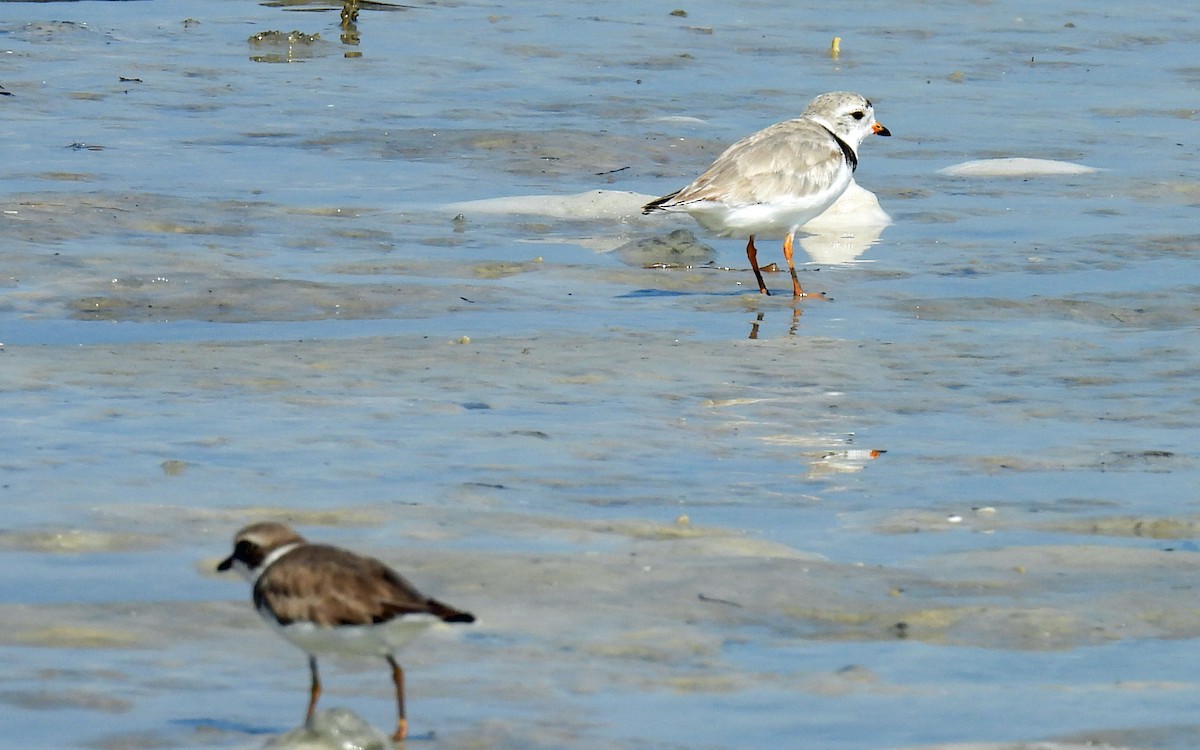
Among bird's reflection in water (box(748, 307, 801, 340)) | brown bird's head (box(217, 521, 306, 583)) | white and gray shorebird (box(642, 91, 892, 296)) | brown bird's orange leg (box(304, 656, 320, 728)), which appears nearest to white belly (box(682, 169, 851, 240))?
white and gray shorebird (box(642, 91, 892, 296))

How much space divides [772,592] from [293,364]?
3.71 m

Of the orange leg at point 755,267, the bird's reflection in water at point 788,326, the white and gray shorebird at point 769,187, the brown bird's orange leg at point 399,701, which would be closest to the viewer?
the brown bird's orange leg at point 399,701

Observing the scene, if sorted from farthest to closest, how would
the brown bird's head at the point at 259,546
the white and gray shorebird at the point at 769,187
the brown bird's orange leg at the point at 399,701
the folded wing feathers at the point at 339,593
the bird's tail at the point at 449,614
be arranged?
the white and gray shorebird at the point at 769,187, the brown bird's head at the point at 259,546, the brown bird's orange leg at the point at 399,701, the folded wing feathers at the point at 339,593, the bird's tail at the point at 449,614

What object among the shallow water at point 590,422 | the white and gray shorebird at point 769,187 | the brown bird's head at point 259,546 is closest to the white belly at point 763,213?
the white and gray shorebird at point 769,187

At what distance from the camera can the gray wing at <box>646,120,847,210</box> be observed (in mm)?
10945

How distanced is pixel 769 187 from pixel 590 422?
3325 millimetres

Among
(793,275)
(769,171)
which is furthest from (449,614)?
(769,171)

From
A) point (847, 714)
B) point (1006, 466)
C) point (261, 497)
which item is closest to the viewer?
point (847, 714)

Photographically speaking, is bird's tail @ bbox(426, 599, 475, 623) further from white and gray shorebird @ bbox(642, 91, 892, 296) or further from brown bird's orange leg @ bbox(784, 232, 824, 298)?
brown bird's orange leg @ bbox(784, 232, 824, 298)

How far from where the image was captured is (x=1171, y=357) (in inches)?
377

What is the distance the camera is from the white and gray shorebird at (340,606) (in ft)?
14.5

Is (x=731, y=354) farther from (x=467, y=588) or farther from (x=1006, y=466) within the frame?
(x=467, y=588)

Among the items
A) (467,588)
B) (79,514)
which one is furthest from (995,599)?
(79,514)

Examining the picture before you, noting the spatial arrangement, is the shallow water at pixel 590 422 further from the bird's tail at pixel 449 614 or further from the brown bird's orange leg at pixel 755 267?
the bird's tail at pixel 449 614
